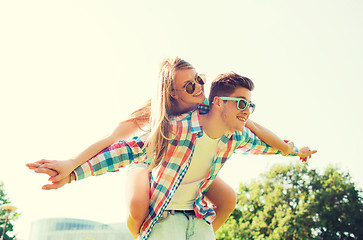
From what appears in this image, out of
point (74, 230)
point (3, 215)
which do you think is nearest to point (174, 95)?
point (3, 215)

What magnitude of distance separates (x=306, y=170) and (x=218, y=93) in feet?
77.8

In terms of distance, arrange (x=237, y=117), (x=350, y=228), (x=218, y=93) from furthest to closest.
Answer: (x=350, y=228) → (x=218, y=93) → (x=237, y=117)

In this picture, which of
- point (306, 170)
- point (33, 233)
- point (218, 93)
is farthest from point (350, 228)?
point (33, 233)

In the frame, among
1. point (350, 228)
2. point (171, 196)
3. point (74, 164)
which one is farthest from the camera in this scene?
point (350, 228)

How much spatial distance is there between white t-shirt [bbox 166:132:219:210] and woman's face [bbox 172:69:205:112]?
324 millimetres

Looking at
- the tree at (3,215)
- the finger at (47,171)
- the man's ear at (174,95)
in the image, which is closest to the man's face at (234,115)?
the man's ear at (174,95)

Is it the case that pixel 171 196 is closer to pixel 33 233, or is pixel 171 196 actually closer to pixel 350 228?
pixel 350 228

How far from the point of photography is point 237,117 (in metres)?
2.89

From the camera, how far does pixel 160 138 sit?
2.67 m

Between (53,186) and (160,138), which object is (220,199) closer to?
(160,138)

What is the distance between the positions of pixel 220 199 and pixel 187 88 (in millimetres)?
1109

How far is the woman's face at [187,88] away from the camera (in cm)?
297

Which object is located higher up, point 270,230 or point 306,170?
point 306,170

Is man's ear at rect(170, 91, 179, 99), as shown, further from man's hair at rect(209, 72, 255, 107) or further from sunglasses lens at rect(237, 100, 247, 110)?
sunglasses lens at rect(237, 100, 247, 110)
